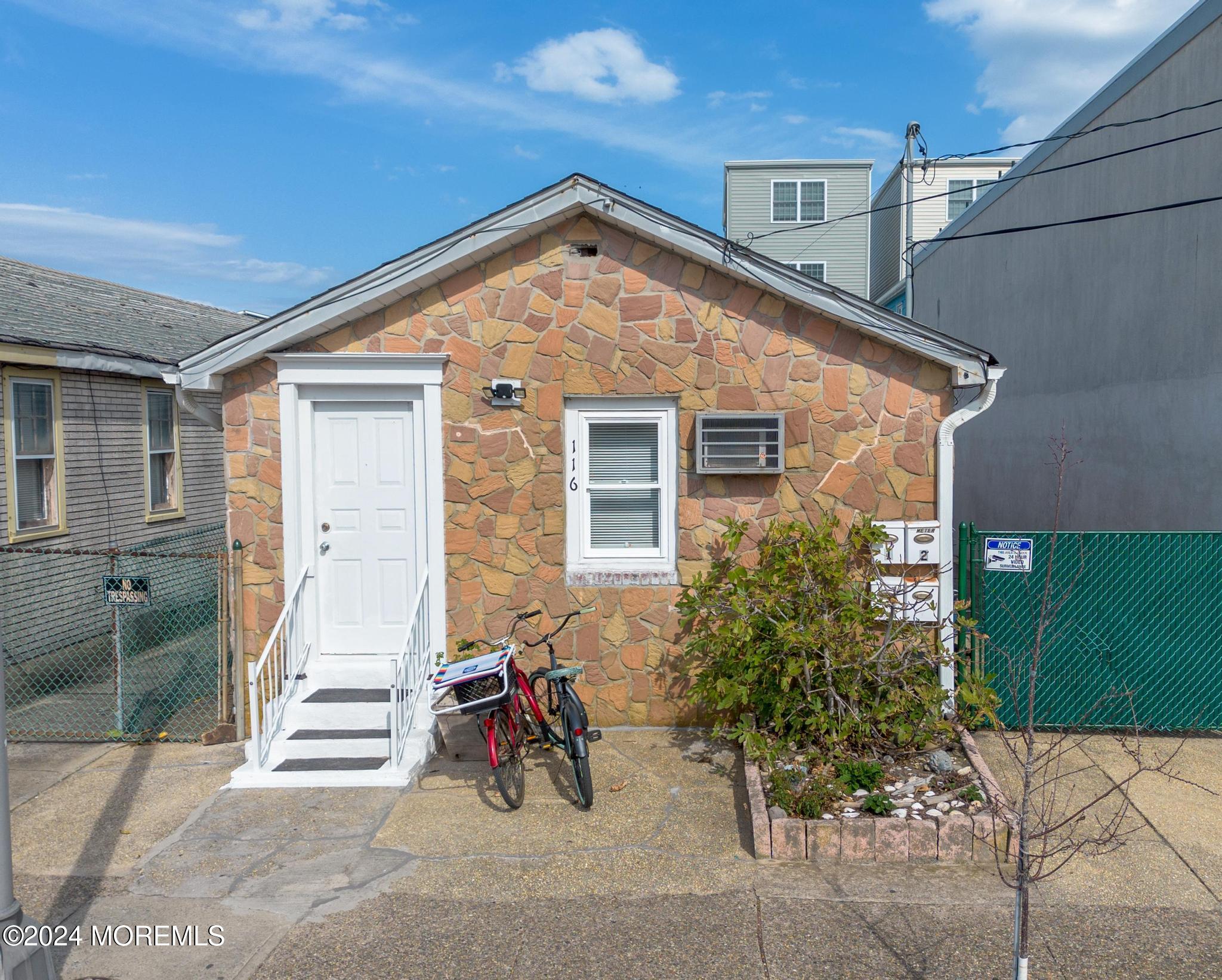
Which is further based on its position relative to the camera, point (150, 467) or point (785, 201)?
point (785, 201)

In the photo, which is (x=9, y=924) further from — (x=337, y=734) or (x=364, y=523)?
(x=364, y=523)

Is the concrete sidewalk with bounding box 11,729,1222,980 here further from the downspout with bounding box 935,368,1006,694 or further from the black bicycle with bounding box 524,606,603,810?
the downspout with bounding box 935,368,1006,694

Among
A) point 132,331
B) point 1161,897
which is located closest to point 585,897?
point 1161,897

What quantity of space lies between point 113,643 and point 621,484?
5.93 metres

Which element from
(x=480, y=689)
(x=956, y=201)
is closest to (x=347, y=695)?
→ (x=480, y=689)

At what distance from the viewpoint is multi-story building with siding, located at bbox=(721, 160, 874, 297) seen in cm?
2662

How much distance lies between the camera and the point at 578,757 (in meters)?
5.87

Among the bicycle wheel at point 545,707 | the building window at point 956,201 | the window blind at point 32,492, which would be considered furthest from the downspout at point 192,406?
the building window at point 956,201

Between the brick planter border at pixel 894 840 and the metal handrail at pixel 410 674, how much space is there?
259 centimetres

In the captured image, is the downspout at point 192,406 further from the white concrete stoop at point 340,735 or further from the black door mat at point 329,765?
the black door mat at point 329,765

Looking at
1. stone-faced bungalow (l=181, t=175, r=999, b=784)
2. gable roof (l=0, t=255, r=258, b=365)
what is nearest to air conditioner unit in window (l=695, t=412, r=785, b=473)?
stone-faced bungalow (l=181, t=175, r=999, b=784)

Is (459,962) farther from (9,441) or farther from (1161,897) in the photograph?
(9,441)

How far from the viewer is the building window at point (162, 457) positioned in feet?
39.6

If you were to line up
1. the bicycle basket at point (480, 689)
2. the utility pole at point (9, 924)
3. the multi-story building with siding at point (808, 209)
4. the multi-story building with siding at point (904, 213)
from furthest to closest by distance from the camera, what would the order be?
the multi-story building with siding at point (808, 209), the multi-story building with siding at point (904, 213), the bicycle basket at point (480, 689), the utility pole at point (9, 924)
